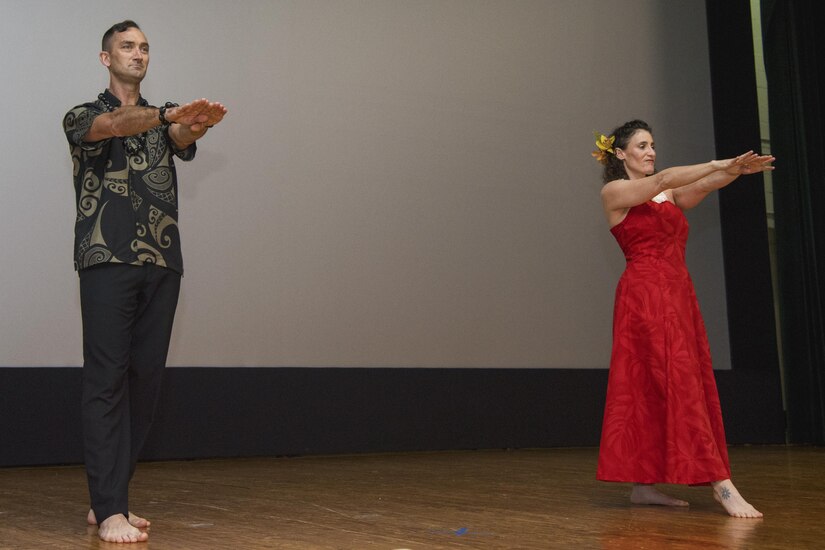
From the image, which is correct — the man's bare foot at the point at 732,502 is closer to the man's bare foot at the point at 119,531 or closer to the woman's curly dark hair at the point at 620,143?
the woman's curly dark hair at the point at 620,143

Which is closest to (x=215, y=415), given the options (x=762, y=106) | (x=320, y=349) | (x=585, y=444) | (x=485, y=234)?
(x=320, y=349)

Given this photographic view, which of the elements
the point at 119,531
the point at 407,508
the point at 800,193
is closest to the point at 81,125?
the point at 119,531

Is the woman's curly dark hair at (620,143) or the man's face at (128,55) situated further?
the woman's curly dark hair at (620,143)

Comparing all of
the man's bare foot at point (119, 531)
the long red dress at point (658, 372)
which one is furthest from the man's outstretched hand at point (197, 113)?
the long red dress at point (658, 372)

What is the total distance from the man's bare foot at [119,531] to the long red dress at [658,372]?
50.1 inches

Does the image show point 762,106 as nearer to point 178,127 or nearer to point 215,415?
point 215,415

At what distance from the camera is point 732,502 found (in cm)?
259


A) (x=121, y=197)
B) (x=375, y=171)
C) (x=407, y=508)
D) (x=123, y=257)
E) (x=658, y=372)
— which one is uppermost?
(x=375, y=171)

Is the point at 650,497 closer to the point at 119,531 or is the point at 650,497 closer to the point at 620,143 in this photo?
the point at 620,143

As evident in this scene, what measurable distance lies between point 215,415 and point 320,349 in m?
0.62

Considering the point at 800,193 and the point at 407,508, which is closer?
the point at 407,508

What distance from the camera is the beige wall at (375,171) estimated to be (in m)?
4.41

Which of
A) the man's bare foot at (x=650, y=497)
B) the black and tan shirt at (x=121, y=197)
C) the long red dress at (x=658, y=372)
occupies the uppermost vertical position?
the black and tan shirt at (x=121, y=197)

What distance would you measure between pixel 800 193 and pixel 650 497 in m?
3.82
